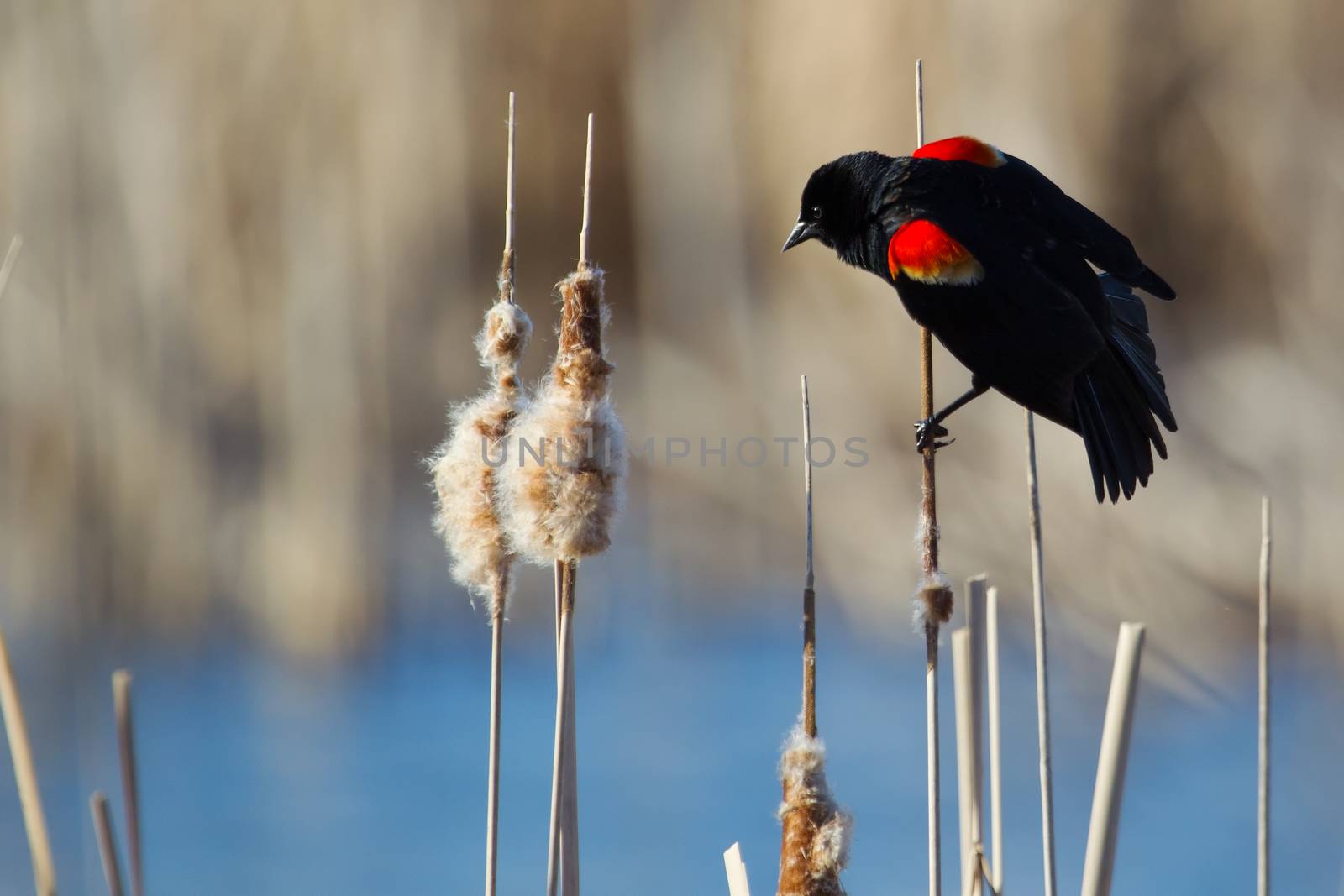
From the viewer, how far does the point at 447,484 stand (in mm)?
1150

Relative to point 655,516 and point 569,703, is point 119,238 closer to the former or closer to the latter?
point 655,516

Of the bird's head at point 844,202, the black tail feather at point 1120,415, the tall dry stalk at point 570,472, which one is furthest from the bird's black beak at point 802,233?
the tall dry stalk at point 570,472

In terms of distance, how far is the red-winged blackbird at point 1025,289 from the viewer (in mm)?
1364

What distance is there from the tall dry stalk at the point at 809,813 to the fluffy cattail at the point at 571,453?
8.1 inches

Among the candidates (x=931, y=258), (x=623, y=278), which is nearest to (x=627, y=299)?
(x=623, y=278)

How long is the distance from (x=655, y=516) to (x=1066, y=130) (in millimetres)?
1381

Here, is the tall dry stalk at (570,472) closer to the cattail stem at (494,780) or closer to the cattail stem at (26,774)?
the cattail stem at (494,780)

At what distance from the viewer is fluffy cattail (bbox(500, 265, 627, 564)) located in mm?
1071

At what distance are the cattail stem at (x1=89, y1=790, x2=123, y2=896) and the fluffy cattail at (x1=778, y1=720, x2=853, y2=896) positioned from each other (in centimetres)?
54

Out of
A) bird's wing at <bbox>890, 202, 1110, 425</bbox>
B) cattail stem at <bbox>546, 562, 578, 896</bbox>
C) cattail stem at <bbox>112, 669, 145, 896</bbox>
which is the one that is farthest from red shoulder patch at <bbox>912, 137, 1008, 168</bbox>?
cattail stem at <bbox>112, 669, 145, 896</bbox>

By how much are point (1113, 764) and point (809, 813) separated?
0.86ft

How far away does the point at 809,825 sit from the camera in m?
1.00

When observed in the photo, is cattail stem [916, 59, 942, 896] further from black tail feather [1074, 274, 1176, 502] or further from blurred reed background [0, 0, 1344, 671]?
blurred reed background [0, 0, 1344, 671]

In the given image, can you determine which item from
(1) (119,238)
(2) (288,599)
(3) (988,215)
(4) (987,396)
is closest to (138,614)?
(2) (288,599)
